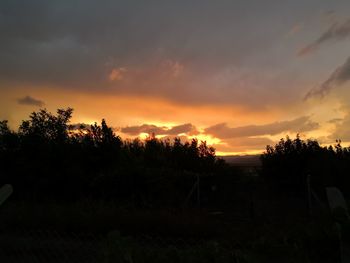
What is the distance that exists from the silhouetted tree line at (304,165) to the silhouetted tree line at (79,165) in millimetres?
2627

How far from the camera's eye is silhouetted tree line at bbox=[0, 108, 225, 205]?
16.5 metres

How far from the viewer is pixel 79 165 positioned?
17812mm

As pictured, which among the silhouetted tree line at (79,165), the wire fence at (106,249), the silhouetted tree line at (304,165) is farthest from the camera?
the silhouetted tree line at (304,165)

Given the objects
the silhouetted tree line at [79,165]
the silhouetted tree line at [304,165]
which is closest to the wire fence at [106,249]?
the silhouetted tree line at [79,165]

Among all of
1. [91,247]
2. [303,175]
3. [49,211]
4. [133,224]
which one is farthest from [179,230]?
[303,175]

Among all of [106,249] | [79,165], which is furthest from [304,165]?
[106,249]

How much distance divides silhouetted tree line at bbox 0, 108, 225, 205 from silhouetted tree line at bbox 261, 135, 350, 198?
2627mm

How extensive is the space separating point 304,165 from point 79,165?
10.4 meters

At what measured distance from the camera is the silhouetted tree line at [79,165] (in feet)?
54.0

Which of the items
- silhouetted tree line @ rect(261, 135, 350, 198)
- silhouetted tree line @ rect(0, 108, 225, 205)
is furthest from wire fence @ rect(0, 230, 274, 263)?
silhouetted tree line @ rect(261, 135, 350, 198)

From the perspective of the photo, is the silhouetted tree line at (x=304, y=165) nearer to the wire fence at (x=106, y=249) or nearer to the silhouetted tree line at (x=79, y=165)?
the silhouetted tree line at (x=79, y=165)

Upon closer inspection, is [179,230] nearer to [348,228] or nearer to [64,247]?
[64,247]

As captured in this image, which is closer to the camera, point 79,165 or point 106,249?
point 106,249

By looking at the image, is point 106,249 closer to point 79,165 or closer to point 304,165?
point 79,165
